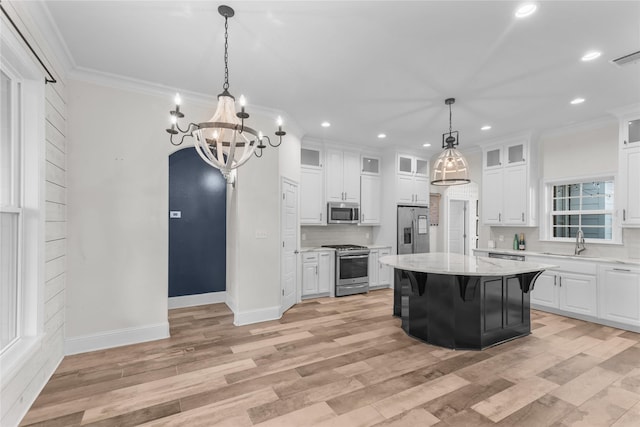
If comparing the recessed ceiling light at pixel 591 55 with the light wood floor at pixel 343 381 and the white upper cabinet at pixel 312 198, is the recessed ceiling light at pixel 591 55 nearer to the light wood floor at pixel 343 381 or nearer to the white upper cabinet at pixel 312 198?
the light wood floor at pixel 343 381

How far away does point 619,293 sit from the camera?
3828 mm

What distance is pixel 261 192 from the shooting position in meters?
4.06

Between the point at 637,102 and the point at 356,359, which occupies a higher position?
the point at 637,102

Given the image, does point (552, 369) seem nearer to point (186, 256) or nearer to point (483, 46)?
point (483, 46)

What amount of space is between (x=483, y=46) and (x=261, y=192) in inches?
113

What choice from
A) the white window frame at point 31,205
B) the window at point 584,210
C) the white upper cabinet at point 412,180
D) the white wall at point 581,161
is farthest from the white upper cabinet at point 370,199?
the white window frame at point 31,205

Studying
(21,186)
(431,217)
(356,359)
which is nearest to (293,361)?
(356,359)

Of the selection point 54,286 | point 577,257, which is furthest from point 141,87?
point 577,257

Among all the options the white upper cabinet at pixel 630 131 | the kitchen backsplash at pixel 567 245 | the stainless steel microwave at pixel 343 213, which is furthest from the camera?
the stainless steel microwave at pixel 343 213

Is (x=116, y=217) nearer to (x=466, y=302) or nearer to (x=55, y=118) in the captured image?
(x=55, y=118)

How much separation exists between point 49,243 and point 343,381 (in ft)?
9.00

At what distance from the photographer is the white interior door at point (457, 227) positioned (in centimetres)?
711

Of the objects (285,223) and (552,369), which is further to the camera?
(285,223)

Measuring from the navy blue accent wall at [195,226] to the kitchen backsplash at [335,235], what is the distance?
4.99 ft
